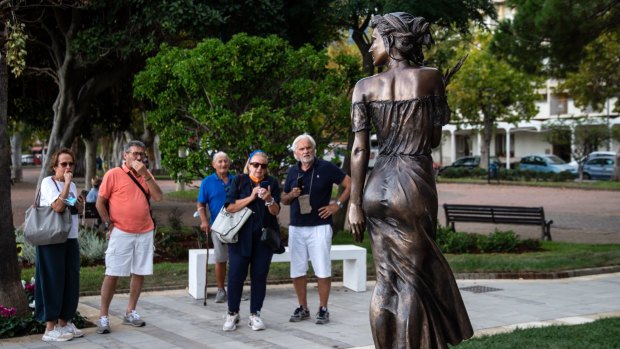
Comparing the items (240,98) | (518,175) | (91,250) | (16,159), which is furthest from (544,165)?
(91,250)

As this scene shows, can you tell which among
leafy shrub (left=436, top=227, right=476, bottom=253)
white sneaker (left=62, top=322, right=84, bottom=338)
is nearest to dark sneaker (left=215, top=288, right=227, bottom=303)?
white sneaker (left=62, top=322, right=84, bottom=338)

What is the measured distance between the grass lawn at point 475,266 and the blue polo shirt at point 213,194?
5.07ft

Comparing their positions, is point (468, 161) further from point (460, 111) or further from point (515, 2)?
point (515, 2)

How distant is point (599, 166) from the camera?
42.8 metres

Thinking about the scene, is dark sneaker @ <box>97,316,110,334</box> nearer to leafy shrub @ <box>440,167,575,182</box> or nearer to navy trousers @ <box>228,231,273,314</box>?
navy trousers @ <box>228,231,273,314</box>

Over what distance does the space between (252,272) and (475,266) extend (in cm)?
490

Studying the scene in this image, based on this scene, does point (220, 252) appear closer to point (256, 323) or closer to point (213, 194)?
point (213, 194)

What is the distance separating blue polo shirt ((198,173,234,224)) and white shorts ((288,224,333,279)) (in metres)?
1.40

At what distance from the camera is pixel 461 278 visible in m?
11.2

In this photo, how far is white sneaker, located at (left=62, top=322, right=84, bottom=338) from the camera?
293 inches

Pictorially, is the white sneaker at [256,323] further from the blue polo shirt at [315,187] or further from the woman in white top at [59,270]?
the woman in white top at [59,270]

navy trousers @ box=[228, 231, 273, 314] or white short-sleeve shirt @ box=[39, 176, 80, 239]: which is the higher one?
white short-sleeve shirt @ box=[39, 176, 80, 239]

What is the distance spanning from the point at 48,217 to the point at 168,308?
2.33m

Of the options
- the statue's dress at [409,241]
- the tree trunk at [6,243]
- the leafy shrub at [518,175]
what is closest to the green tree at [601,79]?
the leafy shrub at [518,175]
